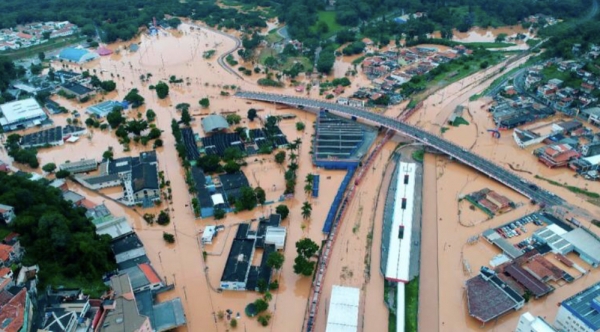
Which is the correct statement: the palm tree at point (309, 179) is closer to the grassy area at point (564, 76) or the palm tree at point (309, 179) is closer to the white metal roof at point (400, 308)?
the white metal roof at point (400, 308)

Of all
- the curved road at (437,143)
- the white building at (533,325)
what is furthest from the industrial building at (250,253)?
the curved road at (437,143)

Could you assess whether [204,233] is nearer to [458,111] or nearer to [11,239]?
[11,239]

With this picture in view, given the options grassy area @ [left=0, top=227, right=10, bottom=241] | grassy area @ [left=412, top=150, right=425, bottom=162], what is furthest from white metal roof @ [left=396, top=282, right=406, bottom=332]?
grassy area @ [left=0, top=227, right=10, bottom=241]

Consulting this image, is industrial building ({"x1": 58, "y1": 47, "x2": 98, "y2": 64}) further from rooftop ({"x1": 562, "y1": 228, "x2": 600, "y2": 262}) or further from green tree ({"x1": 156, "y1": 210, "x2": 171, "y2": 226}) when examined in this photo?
rooftop ({"x1": 562, "y1": 228, "x2": 600, "y2": 262})

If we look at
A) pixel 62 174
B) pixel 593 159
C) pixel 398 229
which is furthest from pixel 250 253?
pixel 593 159

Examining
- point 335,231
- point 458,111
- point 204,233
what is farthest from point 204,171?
point 458,111

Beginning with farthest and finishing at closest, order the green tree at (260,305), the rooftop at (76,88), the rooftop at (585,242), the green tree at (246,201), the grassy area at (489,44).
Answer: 1. the grassy area at (489,44)
2. the rooftop at (76,88)
3. the green tree at (246,201)
4. the rooftop at (585,242)
5. the green tree at (260,305)
